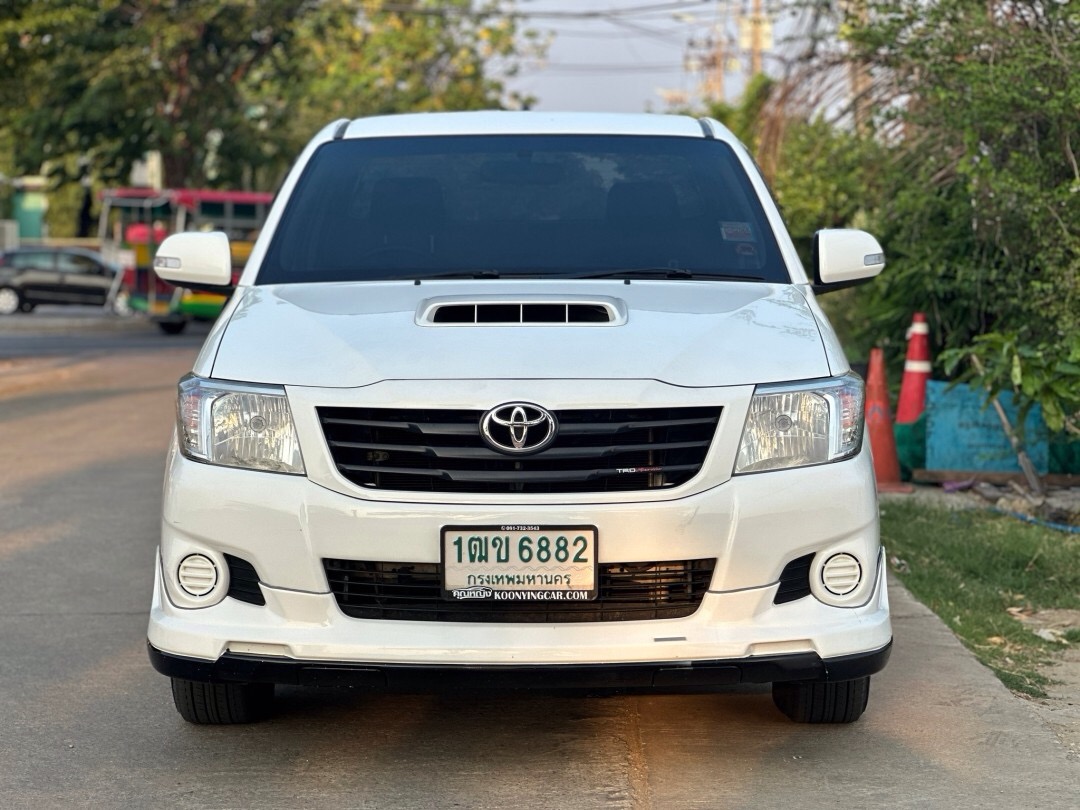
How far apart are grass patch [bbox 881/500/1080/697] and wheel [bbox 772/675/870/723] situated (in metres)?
0.84

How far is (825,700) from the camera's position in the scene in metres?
4.78

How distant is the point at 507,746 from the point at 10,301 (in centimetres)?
3517

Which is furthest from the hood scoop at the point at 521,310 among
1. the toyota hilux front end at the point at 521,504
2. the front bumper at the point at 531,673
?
the front bumper at the point at 531,673

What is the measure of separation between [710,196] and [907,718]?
1806 mm

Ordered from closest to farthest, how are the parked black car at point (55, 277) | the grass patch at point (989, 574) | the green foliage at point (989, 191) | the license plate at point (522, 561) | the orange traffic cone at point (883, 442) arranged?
the license plate at point (522, 561)
the grass patch at point (989, 574)
the green foliage at point (989, 191)
the orange traffic cone at point (883, 442)
the parked black car at point (55, 277)

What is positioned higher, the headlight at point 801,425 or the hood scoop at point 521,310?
the hood scoop at point 521,310

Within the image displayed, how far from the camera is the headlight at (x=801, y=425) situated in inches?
165

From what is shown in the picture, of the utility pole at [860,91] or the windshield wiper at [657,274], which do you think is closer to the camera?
the windshield wiper at [657,274]

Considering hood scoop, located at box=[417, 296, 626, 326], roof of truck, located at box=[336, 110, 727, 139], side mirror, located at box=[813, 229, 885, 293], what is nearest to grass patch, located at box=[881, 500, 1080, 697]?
side mirror, located at box=[813, 229, 885, 293]

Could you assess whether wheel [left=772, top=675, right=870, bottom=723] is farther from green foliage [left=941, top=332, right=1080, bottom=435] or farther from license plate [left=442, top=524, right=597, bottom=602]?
green foliage [left=941, top=332, right=1080, bottom=435]

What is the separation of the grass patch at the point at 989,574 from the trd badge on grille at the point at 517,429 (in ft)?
7.02

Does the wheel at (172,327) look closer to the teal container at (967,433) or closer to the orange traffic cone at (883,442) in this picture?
the orange traffic cone at (883,442)

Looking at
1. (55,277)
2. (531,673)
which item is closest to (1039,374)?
(531,673)

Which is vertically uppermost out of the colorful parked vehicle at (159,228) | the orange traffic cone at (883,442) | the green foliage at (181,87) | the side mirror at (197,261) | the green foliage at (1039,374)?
the side mirror at (197,261)
